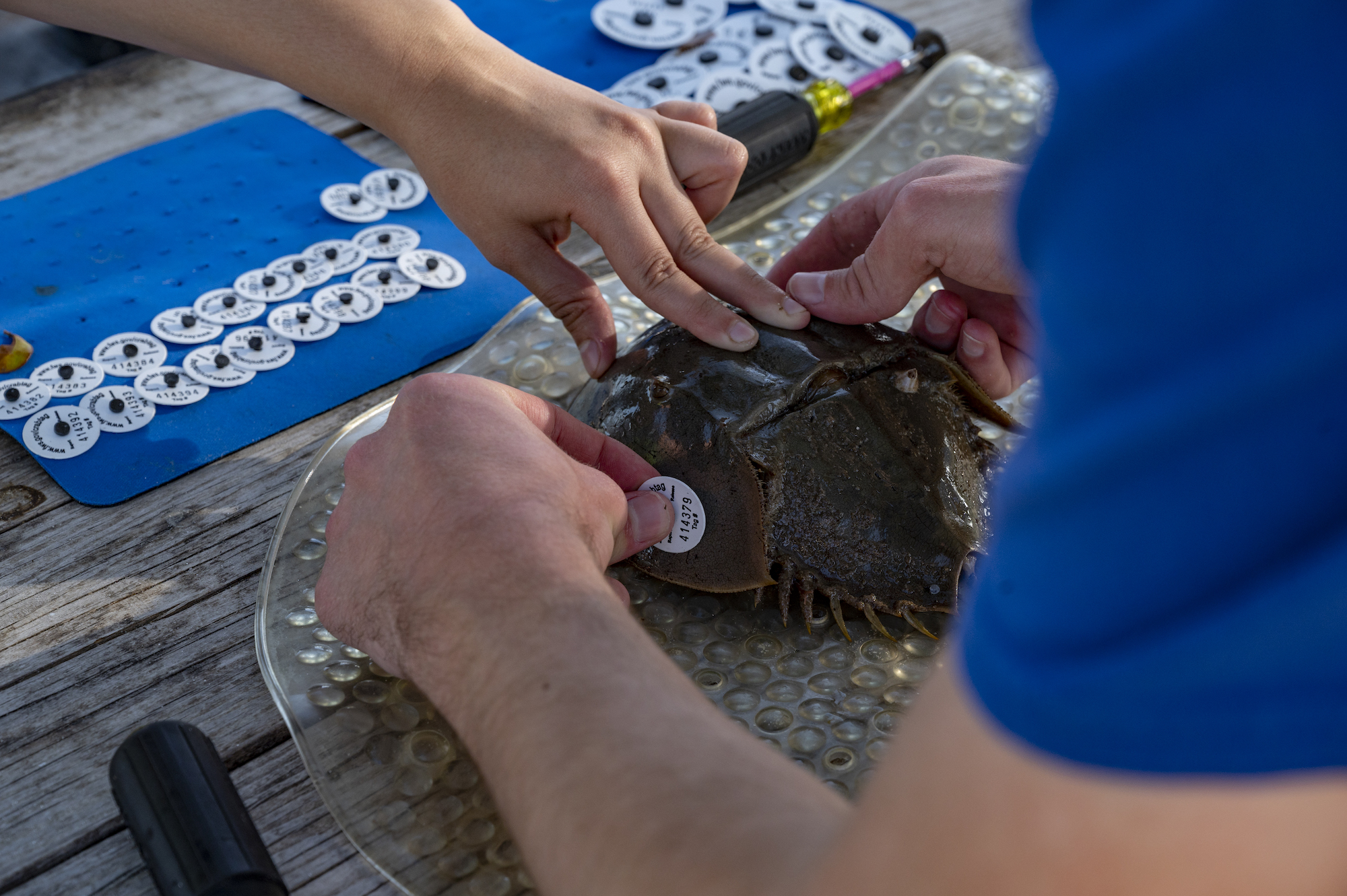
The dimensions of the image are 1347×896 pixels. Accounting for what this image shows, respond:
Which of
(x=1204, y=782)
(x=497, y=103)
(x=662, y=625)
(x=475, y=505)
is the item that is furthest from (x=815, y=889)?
(x=497, y=103)

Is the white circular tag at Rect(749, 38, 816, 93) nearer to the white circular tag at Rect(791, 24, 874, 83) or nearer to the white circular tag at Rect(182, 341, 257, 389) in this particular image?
the white circular tag at Rect(791, 24, 874, 83)

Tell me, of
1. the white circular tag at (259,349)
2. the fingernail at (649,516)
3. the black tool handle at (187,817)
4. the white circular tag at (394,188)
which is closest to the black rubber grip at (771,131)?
the white circular tag at (394,188)

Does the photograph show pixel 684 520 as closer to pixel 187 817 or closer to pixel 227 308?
pixel 187 817

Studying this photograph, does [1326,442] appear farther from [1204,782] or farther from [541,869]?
[541,869]

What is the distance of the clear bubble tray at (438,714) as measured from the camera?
1174 mm

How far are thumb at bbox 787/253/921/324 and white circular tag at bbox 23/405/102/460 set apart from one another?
1.18 metres

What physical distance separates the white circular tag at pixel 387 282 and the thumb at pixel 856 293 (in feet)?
2.77

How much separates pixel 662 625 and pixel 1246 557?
1.04 metres

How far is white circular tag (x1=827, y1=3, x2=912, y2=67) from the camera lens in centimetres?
277

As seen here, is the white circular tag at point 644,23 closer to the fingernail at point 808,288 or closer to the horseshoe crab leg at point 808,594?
the fingernail at point 808,288

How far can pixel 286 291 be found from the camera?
204 cm

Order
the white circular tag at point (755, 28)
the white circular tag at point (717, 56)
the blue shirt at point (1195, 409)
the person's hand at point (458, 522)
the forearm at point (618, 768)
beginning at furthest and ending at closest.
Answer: the white circular tag at point (755, 28) → the white circular tag at point (717, 56) → the person's hand at point (458, 522) → the forearm at point (618, 768) → the blue shirt at point (1195, 409)

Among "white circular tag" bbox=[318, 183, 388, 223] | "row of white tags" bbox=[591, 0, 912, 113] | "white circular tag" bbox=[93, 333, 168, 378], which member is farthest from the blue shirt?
"row of white tags" bbox=[591, 0, 912, 113]

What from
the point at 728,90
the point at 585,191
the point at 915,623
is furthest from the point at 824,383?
the point at 728,90
